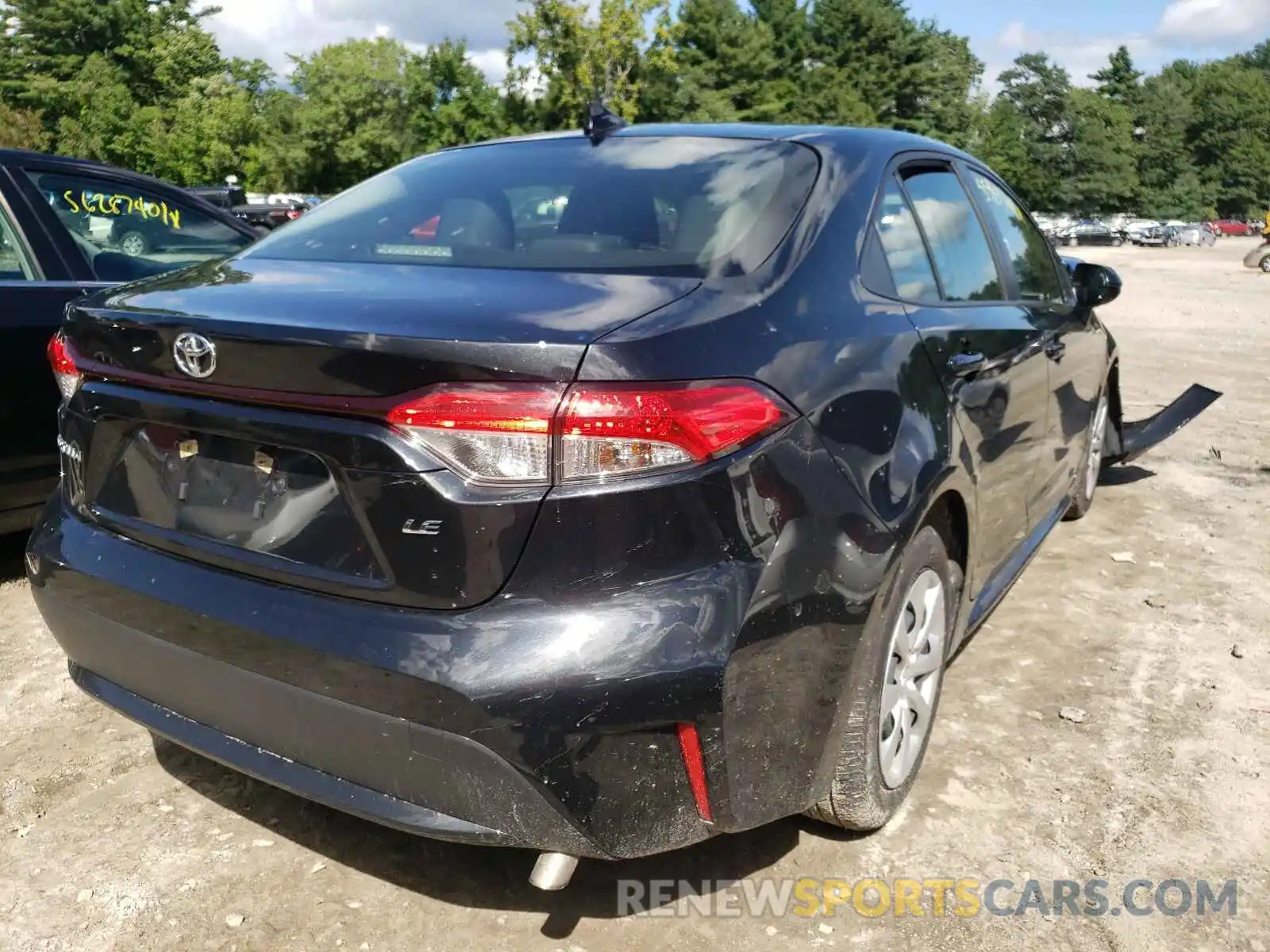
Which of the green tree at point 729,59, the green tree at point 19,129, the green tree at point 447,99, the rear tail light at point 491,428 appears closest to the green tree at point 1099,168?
the green tree at point 729,59

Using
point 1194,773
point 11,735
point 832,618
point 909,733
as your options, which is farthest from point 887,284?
point 11,735

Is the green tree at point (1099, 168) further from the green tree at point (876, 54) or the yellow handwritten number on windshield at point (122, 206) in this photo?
the yellow handwritten number on windshield at point (122, 206)

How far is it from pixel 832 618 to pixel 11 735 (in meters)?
2.44

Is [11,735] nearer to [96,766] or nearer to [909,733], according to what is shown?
[96,766]

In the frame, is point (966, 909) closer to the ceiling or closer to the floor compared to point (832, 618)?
closer to the floor

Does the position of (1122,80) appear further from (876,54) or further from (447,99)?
(447,99)

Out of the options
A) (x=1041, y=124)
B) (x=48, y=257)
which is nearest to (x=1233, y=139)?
(x=1041, y=124)

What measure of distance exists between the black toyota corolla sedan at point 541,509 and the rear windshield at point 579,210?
0.6 inches

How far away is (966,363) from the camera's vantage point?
2773 mm

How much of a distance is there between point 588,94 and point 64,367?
1696 inches

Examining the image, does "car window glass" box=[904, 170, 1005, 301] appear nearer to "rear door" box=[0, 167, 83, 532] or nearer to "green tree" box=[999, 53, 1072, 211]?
"rear door" box=[0, 167, 83, 532]

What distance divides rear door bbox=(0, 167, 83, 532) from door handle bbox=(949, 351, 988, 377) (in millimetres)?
3169

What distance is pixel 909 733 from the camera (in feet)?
8.80

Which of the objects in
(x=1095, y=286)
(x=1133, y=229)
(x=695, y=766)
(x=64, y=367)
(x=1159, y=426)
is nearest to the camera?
(x=695, y=766)
